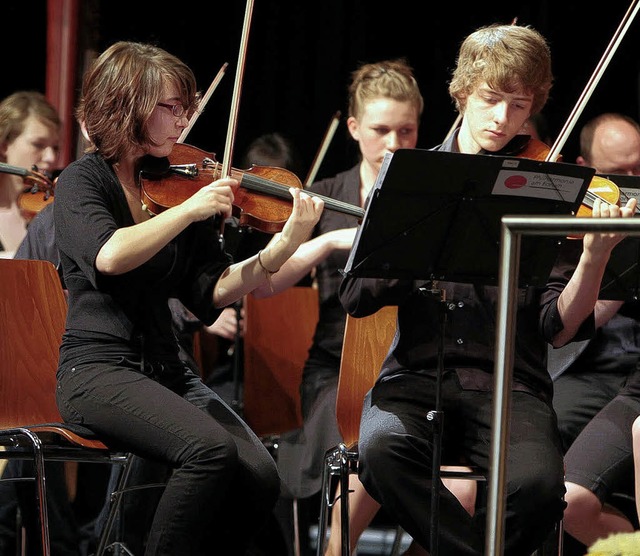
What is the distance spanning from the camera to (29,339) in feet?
7.41

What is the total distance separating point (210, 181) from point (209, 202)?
0.32 m

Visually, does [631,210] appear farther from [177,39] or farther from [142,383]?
A: [177,39]

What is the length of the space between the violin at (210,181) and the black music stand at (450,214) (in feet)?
1.64

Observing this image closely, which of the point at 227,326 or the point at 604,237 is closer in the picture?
the point at 604,237

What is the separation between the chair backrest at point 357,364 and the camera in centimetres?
236

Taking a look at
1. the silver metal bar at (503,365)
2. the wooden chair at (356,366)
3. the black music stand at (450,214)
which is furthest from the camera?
the wooden chair at (356,366)

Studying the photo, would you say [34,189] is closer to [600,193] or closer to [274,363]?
[274,363]

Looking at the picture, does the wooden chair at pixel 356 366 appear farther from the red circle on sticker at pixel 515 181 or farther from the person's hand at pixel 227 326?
the person's hand at pixel 227 326

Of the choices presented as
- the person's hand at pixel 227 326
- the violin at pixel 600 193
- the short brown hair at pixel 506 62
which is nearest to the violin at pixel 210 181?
the short brown hair at pixel 506 62

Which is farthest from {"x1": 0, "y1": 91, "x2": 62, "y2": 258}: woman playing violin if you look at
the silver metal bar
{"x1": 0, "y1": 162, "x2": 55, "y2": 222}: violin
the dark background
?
the silver metal bar

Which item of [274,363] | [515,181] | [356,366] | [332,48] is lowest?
[274,363]

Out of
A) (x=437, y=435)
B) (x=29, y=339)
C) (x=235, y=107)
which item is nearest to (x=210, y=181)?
(x=235, y=107)

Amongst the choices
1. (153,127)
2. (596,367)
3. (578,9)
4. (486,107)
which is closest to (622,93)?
(578,9)

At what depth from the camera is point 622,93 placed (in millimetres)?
3967
